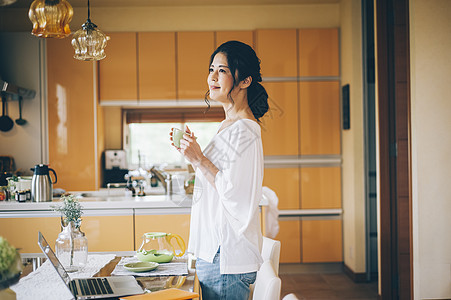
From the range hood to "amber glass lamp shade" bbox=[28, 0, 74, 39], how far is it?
6.69 ft

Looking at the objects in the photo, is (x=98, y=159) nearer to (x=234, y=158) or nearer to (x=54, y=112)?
(x=54, y=112)

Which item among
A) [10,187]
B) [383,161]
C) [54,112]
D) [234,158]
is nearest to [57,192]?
[10,187]

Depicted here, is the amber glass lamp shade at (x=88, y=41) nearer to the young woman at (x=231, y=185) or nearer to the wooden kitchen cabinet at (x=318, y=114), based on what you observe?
the young woman at (x=231, y=185)

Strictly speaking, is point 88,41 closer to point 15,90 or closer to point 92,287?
point 92,287

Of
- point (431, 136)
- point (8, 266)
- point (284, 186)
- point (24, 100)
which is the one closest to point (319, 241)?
point (284, 186)

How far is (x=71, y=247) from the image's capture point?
1800mm

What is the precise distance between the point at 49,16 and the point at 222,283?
147cm

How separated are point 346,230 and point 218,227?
3452 millimetres

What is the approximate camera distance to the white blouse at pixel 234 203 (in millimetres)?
1307

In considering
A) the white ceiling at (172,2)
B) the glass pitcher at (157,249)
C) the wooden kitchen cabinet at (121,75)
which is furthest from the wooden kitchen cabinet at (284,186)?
the glass pitcher at (157,249)

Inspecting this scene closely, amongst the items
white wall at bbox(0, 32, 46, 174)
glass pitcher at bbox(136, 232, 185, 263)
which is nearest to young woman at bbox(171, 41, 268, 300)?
glass pitcher at bbox(136, 232, 185, 263)

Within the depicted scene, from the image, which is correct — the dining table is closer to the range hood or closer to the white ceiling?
the range hood

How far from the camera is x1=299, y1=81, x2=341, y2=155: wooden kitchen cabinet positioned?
4617 millimetres

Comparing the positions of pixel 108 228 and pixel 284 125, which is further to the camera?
pixel 284 125
